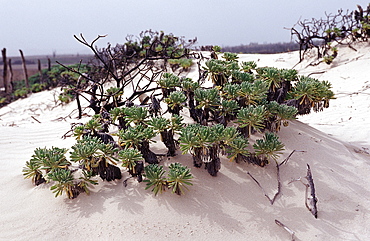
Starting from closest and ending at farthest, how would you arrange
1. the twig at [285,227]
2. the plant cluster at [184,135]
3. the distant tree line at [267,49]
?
the twig at [285,227], the plant cluster at [184,135], the distant tree line at [267,49]

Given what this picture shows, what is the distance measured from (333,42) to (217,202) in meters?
11.1

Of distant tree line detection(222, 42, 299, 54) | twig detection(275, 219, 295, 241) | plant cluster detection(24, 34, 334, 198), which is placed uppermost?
distant tree line detection(222, 42, 299, 54)

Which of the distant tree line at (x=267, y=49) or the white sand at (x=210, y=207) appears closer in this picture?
the white sand at (x=210, y=207)

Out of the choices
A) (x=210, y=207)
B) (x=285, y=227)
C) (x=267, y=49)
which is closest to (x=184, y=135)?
(x=210, y=207)

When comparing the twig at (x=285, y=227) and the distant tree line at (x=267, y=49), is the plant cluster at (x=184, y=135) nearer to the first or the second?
the twig at (x=285, y=227)

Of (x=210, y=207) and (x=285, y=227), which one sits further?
(x=210, y=207)

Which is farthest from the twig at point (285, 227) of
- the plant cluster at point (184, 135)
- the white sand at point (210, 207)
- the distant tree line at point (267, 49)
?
the distant tree line at point (267, 49)

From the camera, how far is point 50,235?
2350 millimetres

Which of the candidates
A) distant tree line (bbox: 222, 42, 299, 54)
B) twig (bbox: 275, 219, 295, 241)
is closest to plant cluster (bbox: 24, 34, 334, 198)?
twig (bbox: 275, 219, 295, 241)

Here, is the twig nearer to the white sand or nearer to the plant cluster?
the white sand

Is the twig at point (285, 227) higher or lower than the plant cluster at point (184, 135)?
lower

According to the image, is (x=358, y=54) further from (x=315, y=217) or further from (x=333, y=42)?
(x=315, y=217)

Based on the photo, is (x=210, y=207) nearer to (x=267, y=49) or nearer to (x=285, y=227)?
(x=285, y=227)

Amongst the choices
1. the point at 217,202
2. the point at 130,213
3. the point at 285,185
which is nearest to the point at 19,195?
the point at 130,213
